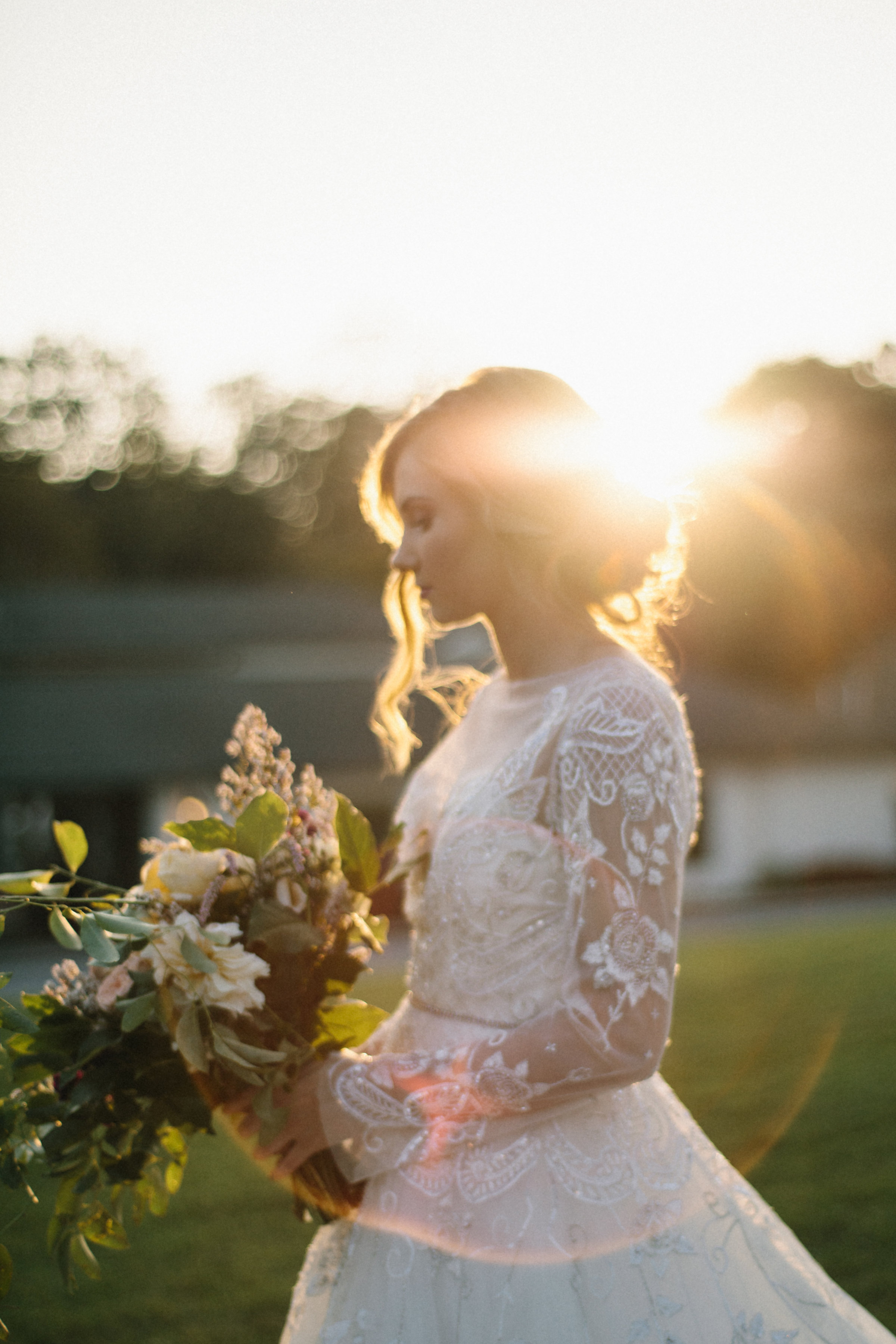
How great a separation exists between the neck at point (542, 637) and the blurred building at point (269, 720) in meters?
21.0

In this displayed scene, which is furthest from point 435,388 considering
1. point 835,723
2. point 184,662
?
point 835,723

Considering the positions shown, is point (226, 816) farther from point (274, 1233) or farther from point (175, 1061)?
point (274, 1233)

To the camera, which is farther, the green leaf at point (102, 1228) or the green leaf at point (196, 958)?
the green leaf at point (102, 1228)

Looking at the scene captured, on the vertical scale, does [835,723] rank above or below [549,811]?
below

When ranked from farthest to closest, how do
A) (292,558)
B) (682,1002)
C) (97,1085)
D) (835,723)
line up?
(292,558) → (835,723) → (682,1002) → (97,1085)

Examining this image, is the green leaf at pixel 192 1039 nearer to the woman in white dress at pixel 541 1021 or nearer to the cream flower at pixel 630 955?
the woman in white dress at pixel 541 1021

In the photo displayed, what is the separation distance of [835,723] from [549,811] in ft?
107

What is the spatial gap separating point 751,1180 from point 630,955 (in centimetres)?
513

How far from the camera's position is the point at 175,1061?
2.30 metres

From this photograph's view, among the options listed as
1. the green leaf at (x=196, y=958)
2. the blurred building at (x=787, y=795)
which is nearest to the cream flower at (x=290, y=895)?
the green leaf at (x=196, y=958)

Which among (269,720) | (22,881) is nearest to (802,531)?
(269,720)

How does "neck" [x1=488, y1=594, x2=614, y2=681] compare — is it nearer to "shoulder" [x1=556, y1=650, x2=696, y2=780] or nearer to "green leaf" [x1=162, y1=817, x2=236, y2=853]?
"shoulder" [x1=556, y1=650, x2=696, y2=780]

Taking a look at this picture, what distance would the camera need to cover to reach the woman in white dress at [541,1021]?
224 cm

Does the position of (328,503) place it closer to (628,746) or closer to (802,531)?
(802,531)
